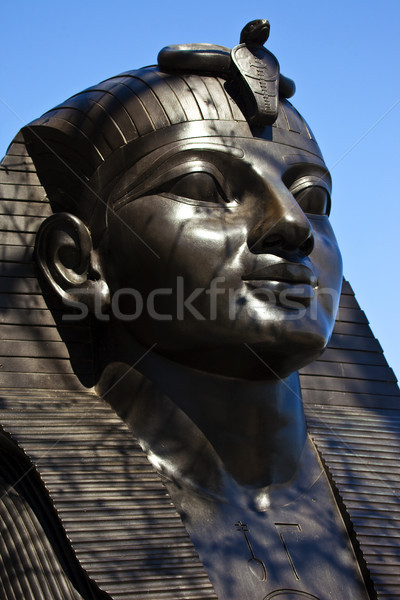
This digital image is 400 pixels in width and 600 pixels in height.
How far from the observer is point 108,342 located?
576 centimetres

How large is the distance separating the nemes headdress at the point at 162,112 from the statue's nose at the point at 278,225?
0.49 metres

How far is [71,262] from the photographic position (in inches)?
225

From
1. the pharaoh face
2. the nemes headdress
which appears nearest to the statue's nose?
the pharaoh face

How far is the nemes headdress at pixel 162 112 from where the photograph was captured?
18.4 feet

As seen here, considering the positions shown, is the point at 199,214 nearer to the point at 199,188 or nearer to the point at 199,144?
the point at 199,188

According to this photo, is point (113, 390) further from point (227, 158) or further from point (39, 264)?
point (227, 158)

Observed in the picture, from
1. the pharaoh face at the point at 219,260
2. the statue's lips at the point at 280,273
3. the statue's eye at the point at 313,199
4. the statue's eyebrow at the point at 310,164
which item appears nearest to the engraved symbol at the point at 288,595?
the pharaoh face at the point at 219,260

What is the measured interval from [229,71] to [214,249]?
48.9 inches

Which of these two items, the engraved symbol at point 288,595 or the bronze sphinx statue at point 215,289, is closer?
the engraved symbol at point 288,595

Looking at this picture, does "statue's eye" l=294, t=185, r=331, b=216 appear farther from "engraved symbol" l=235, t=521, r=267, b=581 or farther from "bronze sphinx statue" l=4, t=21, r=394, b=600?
"engraved symbol" l=235, t=521, r=267, b=581

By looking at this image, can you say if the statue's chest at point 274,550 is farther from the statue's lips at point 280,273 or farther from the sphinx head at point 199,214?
the statue's lips at point 280,273

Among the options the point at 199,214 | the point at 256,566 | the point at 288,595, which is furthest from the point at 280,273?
the point at 288,595

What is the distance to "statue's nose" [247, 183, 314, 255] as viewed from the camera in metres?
5.26

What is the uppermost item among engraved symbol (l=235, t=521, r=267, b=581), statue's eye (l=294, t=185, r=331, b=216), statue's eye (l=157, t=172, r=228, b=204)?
statue's eye (l=157, t=172, r=228, b=204)
